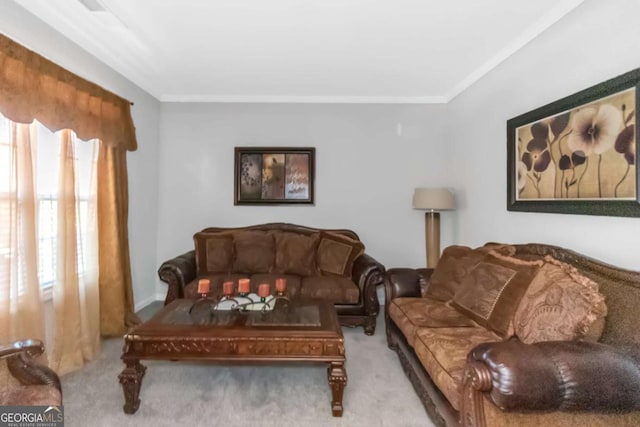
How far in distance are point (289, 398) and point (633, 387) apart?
1.73m

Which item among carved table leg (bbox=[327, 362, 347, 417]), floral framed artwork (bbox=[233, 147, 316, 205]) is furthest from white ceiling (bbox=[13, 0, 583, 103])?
carved table leg (bbox=[327, 362, 347, 417])

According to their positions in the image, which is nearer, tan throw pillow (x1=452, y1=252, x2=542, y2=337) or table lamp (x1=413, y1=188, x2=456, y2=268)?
tan throw pillow (x1=452, y1=252, x2=542, y2=337)

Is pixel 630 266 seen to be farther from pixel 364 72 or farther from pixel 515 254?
pixel 364 72

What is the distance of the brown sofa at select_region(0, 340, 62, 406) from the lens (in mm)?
1279

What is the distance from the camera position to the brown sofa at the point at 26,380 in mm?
1279

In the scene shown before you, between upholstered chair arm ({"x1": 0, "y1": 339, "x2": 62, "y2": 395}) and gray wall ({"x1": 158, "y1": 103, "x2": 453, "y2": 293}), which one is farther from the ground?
gray wall ({"x1": 158, "y1": 103, "x2": 453, "y2": 293})

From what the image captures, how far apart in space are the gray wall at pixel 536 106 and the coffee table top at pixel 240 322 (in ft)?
5.61

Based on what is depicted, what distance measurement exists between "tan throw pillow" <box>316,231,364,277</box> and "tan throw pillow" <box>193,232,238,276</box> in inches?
39.8

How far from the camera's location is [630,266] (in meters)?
1.74

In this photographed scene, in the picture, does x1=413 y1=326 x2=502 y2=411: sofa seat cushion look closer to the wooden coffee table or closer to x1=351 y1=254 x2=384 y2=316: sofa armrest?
the wooden coffee table

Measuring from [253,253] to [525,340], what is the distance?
103 inches

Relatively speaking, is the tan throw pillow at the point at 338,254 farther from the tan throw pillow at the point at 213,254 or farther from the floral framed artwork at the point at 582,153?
the floral framed artwork at the point at 582,153

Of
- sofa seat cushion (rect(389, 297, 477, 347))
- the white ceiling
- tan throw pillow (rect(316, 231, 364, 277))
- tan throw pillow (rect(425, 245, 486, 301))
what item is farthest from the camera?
tan throw pillow (rect(316, 231, 364, 277))

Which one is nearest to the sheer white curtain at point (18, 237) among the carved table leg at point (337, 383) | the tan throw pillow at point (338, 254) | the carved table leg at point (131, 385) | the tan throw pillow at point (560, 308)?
the carved table leg at point (131, 385)
